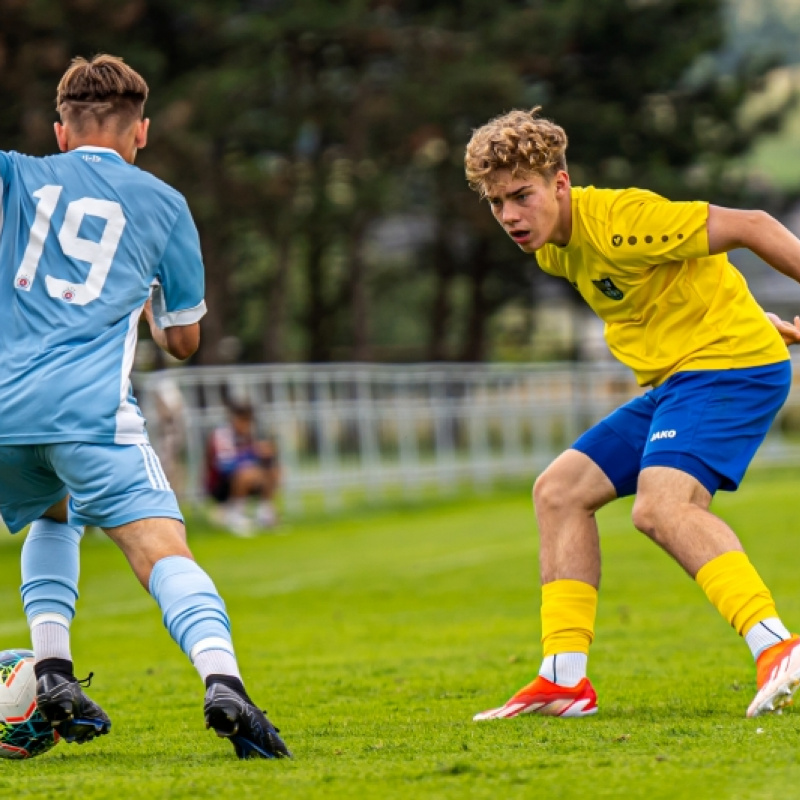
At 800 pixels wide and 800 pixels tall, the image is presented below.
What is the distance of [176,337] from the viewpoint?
5.11 m

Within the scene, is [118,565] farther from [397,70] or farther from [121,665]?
[397,70]

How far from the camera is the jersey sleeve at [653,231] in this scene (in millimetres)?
5543

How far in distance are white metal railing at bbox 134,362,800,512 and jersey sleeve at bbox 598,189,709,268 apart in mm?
14270

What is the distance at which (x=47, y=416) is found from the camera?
468 centimetres

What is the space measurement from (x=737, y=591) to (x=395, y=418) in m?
19.5

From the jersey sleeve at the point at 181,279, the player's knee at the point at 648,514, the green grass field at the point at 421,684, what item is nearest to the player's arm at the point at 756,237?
the player's knee at the point at 648,514

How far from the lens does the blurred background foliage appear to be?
1169 inches

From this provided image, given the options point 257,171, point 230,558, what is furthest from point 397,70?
point 230,558

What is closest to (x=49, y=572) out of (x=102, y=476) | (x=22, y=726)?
(x=22, y=726)

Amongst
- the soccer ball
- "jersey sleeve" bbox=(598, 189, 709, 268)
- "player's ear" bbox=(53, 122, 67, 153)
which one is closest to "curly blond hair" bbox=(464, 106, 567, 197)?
"jersey sleeve" bbox=(598, 189, 709, 268)

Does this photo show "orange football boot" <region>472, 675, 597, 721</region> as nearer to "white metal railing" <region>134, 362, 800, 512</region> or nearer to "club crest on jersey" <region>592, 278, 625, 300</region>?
"club crest on jersey" <region>592, 278, 625, 300</region>

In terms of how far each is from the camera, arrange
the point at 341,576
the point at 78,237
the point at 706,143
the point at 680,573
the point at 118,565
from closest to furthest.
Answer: the point at 78,237, the point at 680,573, the point at 341,576, the point at 118,565, the point at 706,143

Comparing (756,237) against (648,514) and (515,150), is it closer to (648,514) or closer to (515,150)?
(515,150)

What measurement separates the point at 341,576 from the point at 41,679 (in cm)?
985
